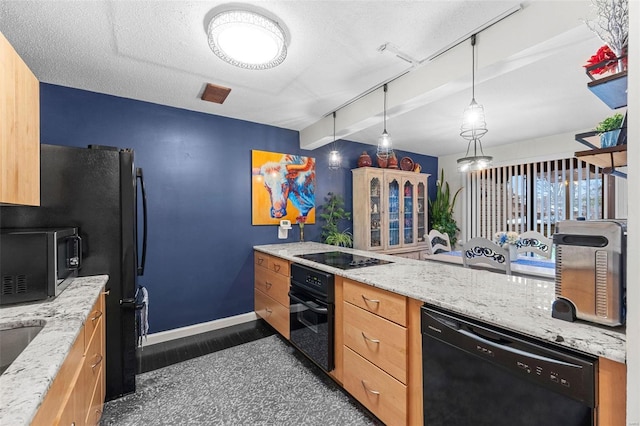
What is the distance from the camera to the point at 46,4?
1453 millimetres

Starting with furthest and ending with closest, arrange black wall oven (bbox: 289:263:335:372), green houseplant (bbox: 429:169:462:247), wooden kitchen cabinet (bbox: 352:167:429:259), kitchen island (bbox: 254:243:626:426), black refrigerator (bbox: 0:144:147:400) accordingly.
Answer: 1. green houseplant (bbox: 429:169:462:247)
2. wooden kitchen cabinet (bbox: 352:167:429:259)
3. black wall oven (bbox: 289:263:335:372)
4. black refrigerator (bbox: 0:144:147:400)
5. kitchen island (bbox: 254:243:626:426)

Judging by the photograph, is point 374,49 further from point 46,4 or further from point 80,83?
point 80,83

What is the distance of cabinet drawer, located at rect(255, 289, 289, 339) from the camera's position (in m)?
2.55

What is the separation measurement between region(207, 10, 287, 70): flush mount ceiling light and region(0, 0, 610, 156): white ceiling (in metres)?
0.06

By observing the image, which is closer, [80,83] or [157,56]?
[157,56]

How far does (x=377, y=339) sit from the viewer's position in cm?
157

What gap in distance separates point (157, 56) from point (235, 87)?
637 millimetres

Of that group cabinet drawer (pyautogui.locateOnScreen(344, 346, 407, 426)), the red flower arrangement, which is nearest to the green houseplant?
cabinet drawer (pyautogui.locateOnScreen(344, 346, 407, 426))

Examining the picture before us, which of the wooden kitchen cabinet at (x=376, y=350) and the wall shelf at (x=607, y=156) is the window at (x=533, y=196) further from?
the wooden kitchen cabinet at (x=376, y=350)

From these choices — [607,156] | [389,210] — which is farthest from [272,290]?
[607,156]

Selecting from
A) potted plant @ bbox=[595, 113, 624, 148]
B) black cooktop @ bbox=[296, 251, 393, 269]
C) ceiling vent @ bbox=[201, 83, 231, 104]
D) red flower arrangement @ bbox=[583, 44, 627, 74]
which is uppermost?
ceiling vent @ bbox=[201, 83, 231, 104]

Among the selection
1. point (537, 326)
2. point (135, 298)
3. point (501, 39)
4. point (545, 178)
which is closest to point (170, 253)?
point (135, 298)

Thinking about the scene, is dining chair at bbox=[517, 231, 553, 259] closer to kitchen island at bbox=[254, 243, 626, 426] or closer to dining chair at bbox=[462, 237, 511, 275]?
dining chair at bbox=[462, 237, 511, 275]

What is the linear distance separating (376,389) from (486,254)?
170cm
